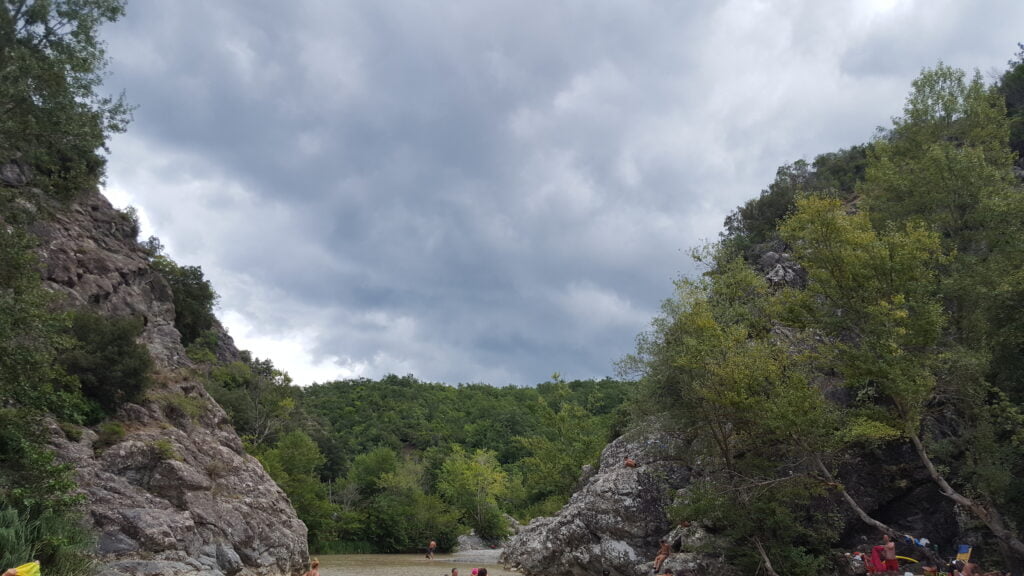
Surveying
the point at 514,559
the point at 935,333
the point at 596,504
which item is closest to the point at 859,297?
the point at 935,333

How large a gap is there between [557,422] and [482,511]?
13069mm

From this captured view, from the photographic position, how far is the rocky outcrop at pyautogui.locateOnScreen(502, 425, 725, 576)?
29594 mm

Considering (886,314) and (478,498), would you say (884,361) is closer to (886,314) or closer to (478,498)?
(886,314)

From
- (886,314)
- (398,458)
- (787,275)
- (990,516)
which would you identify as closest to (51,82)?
(886,314)

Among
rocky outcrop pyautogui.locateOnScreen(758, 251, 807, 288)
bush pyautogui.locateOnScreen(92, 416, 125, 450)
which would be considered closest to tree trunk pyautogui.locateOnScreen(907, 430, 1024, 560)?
rocky outcrop pyautogui.locateOnScreen(758, 251, 807, 288)

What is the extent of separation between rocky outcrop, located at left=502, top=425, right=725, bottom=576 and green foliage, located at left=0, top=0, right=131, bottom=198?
25.8 metres

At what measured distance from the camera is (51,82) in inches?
623

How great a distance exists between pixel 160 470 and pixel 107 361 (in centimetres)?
552

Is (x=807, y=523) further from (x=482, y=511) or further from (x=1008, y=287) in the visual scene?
(x=482, y=511)

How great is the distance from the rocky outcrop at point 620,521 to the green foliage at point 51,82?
2580 centimetres

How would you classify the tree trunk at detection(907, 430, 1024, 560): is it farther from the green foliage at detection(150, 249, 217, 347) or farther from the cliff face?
the green foliage at detection(150, 249, 217, 347)

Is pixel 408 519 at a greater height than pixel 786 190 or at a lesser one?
lesser

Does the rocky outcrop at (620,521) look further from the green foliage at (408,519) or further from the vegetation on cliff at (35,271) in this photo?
the green foliage at (408,519)

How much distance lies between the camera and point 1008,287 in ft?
65.9
